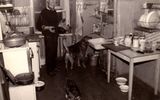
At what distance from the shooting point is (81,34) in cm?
495

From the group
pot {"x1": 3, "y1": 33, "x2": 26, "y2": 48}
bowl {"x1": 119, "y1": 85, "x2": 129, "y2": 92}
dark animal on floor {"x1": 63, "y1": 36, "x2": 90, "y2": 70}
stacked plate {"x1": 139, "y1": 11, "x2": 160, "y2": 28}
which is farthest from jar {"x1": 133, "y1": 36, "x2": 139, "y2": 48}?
pot {"x1": 3, "y1": 33, "x2": 26, "y2": 48}

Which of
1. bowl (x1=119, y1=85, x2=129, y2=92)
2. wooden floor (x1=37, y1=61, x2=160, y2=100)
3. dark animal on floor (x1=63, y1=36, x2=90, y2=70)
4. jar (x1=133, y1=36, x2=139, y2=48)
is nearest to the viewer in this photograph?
jar (x1=133, y1=36, x2=139, y2=48)

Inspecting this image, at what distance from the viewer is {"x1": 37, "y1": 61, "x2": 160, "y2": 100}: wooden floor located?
3.23 metres

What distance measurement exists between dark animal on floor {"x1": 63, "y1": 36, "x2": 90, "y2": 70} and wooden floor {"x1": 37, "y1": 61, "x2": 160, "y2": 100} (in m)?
0.23

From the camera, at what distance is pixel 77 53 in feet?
14.7

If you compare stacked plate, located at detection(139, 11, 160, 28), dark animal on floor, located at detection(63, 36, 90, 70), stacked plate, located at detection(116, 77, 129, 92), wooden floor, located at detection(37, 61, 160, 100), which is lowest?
wooden floor, located at detection(37, 61, 160, 100)

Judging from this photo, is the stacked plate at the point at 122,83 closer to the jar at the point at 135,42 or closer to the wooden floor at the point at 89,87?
the wooden floor at the point at 89,87

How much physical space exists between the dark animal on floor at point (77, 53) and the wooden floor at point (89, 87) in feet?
0.75

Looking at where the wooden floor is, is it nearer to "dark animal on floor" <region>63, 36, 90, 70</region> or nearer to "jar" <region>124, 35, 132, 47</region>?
"dark animal on floor" <region>63, 36, 90, 70</region>

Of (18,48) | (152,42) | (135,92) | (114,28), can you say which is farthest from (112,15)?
(18,48)

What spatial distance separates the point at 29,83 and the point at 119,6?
2.12m

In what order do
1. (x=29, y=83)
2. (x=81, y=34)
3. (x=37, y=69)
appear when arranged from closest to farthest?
(x=29, y=83)
(x=37, y=69)
(x=81, y=34)

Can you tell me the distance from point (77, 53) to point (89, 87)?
42.1 inches

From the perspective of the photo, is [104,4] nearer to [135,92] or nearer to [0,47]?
[135,92]
